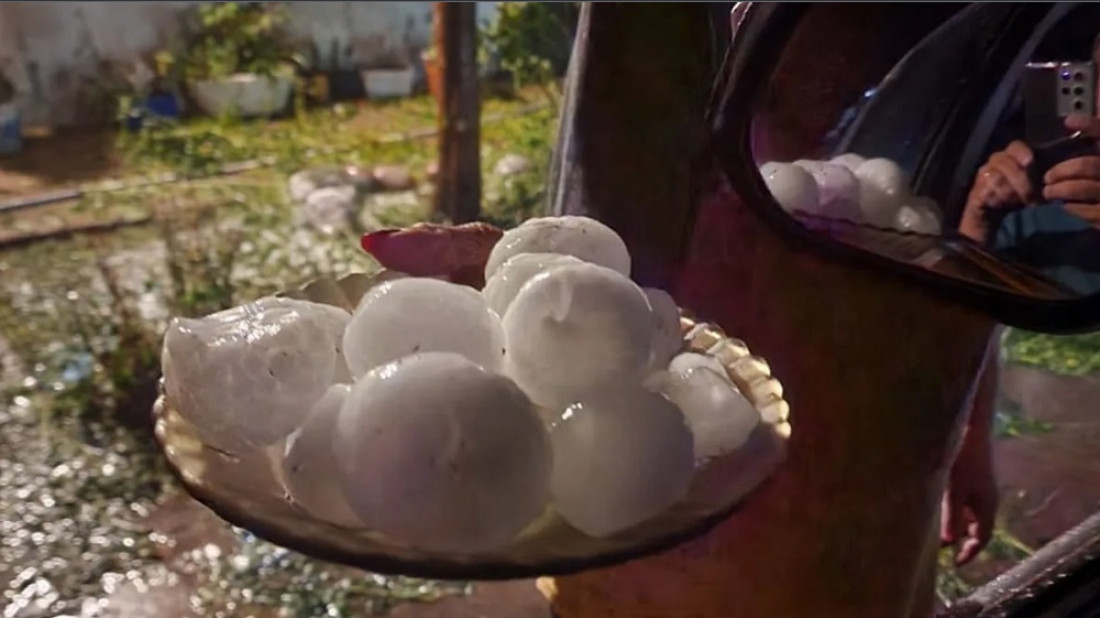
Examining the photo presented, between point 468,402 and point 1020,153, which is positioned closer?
point 468,402

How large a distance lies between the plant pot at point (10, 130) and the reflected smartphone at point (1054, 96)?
1732 millimetres

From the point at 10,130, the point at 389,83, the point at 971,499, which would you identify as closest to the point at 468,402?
the point at 971,499

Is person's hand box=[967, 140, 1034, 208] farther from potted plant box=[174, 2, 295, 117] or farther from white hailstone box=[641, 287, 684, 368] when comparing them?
potted plant box=[174, 2, 295, 117]

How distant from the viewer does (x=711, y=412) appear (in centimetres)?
38

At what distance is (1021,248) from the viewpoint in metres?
0.50

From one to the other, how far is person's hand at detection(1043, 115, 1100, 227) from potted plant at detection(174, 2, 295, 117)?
1.74 meters

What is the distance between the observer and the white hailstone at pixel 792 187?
484 millimetres

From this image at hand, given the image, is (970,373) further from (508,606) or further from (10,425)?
(10,425)

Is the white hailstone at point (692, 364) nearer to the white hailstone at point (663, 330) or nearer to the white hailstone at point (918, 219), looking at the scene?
the white hailstone at point (663, 330)

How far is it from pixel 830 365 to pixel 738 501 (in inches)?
7.3

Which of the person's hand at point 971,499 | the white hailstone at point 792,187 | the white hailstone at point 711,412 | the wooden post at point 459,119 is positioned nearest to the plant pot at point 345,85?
the wooden post at point 459,119

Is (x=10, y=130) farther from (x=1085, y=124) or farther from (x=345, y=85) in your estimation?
(x=1085, y=124)

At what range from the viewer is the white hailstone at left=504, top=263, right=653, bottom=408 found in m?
0.36

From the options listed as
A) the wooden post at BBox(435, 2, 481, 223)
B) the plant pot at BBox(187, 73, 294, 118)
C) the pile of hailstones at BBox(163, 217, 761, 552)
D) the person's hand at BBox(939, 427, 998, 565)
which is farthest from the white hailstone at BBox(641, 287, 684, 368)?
the plant pot at BBox(187, 73, 294, 118)
